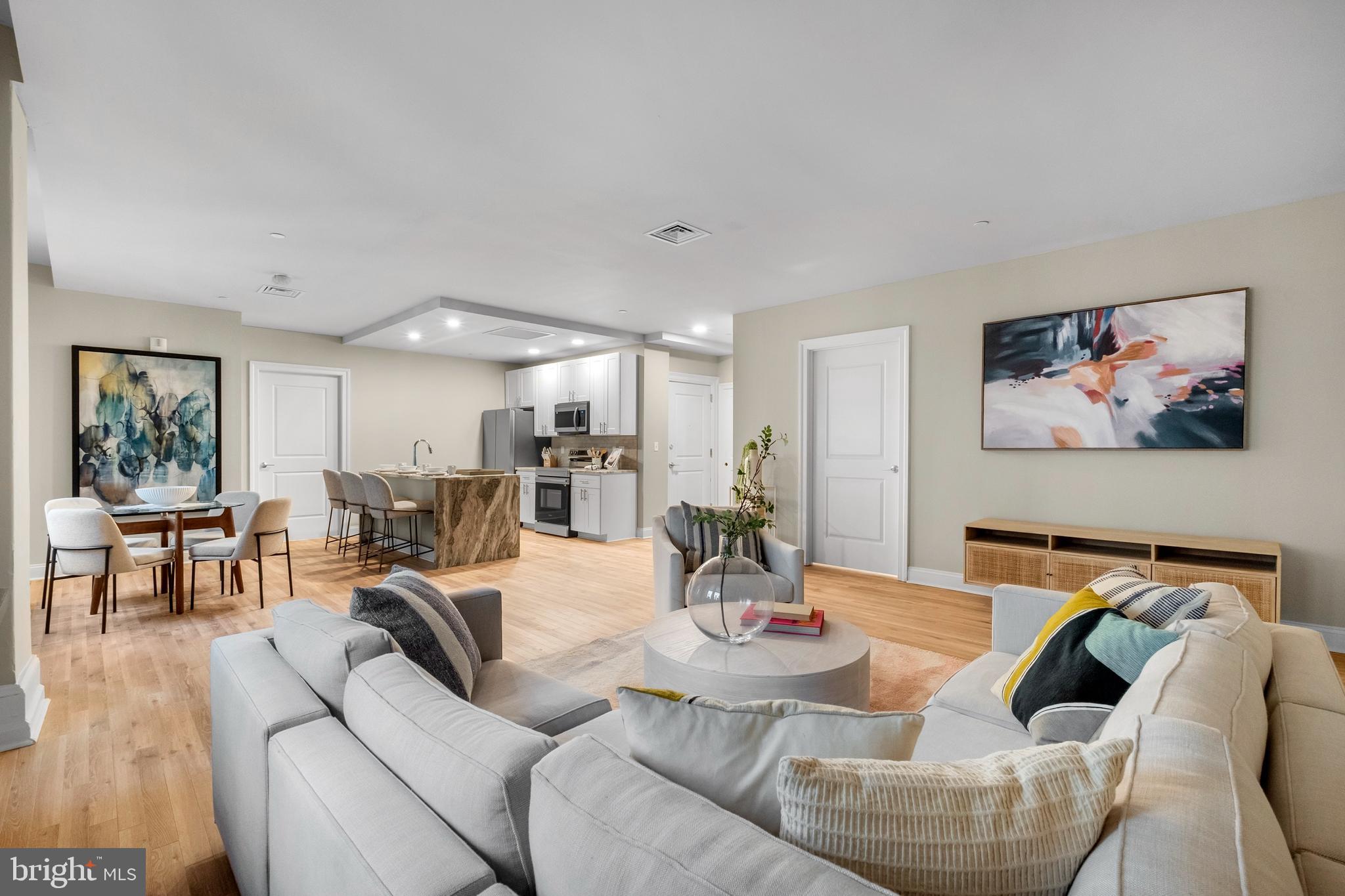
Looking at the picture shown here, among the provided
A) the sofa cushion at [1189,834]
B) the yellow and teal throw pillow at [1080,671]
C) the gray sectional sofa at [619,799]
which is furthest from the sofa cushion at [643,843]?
the yellow and teal throw pillow at [1080,671]

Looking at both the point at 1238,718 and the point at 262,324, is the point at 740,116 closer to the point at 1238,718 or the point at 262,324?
the point at 1238,718

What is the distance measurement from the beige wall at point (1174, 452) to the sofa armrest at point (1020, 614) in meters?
2.39

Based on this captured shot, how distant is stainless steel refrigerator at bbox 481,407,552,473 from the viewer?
8.52 metres

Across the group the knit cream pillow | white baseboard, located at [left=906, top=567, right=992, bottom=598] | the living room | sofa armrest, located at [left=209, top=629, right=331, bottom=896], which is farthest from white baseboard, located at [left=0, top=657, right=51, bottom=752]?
white baseboard, located at [left=906, top=567, right=992, bottom=598]

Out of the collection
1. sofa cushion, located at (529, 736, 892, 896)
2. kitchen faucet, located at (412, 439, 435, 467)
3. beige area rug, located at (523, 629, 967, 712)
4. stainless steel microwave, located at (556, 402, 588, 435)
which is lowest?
beige area rug, located at (523, 629, 967, 712)

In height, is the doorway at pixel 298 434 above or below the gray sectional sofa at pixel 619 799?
above

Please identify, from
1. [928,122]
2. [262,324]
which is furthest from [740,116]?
[262,324]

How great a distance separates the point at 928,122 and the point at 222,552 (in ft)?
16.0

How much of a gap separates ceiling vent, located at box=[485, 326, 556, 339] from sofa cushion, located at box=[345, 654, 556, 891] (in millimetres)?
5684

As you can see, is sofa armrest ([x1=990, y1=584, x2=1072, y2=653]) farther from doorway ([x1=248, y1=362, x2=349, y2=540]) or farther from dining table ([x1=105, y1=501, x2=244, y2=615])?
doorway ([x1=248, y1=362, x2=349, y2=540])

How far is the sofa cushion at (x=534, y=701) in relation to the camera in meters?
1.68

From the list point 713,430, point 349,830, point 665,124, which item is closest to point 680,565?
point 665,124

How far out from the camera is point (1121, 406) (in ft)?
13.0

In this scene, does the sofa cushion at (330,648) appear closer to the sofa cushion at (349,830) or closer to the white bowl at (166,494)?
the sofa cushion at (349,830)
